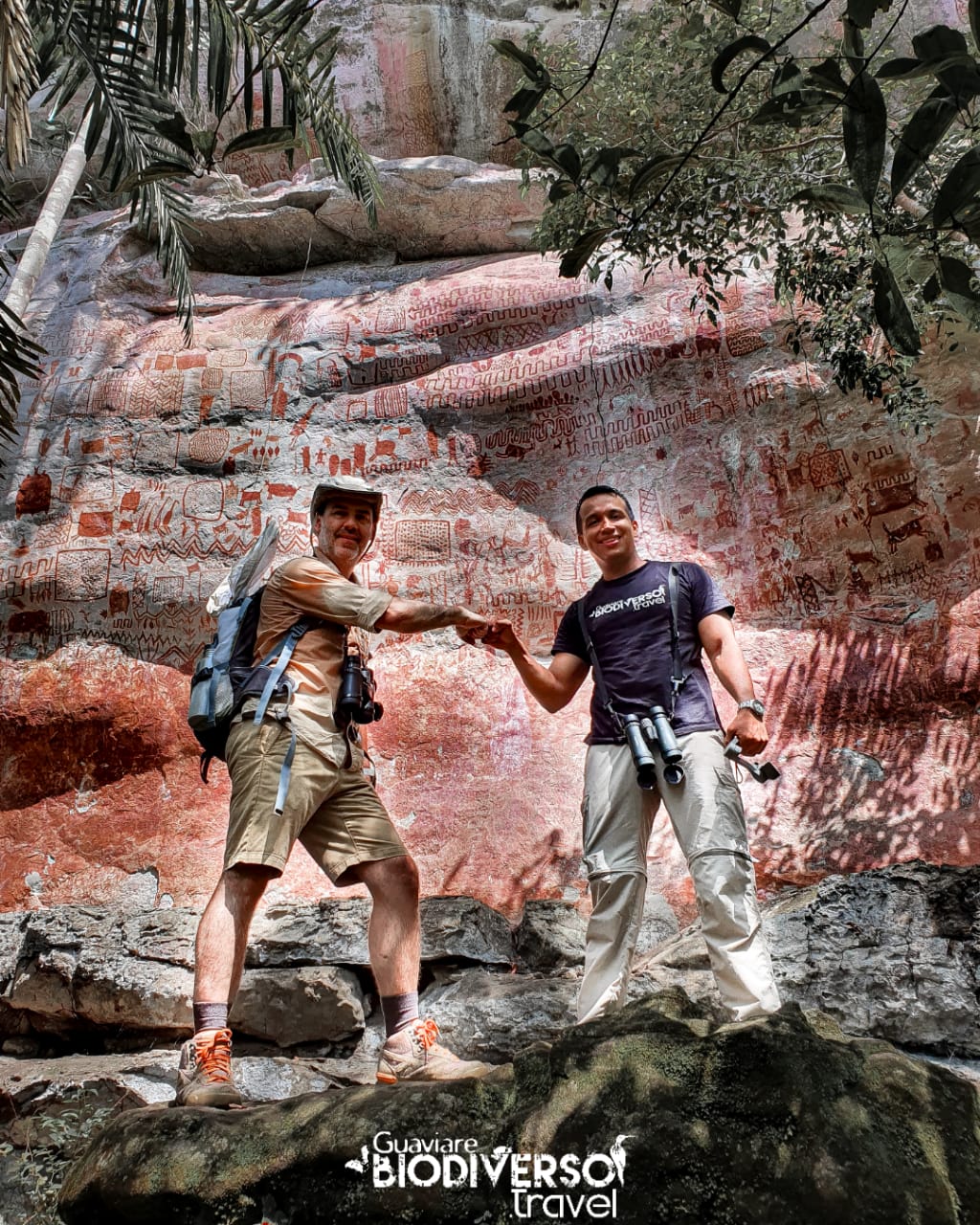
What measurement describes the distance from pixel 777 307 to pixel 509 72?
17.8 ft

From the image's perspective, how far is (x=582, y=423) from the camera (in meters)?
8.89

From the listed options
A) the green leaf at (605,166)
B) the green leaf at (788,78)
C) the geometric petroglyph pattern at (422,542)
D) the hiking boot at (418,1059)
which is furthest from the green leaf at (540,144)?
the geometric petroglyph pattern at (422,542)

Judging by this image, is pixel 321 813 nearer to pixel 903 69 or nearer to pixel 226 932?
pixel 226 932

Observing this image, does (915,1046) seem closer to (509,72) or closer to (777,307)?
(777,307)

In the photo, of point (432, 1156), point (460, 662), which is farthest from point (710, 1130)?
point (460, 662)

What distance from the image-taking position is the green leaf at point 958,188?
Answer: 82.4 inches

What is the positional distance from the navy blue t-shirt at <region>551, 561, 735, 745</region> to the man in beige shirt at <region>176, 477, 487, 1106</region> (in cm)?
48

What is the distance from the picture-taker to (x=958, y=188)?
6.87 feet

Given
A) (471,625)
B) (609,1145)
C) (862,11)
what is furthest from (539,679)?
(862,11)

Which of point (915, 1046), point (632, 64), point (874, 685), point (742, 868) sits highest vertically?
point (632, 64)

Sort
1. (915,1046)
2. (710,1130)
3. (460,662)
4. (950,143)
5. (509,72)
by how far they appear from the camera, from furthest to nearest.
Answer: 1. (509,72)
2. (460,662)
3. (950,143)
4. (915,1046)
5. (710,1130)

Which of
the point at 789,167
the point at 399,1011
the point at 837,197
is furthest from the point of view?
the point at 789,167

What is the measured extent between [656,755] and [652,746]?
0.04 meters

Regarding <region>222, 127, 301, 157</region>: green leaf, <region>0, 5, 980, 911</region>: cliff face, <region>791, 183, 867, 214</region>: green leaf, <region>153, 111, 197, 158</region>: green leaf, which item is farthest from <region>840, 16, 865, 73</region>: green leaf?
<region>0, 5, 980, 911</region>: cliff face
